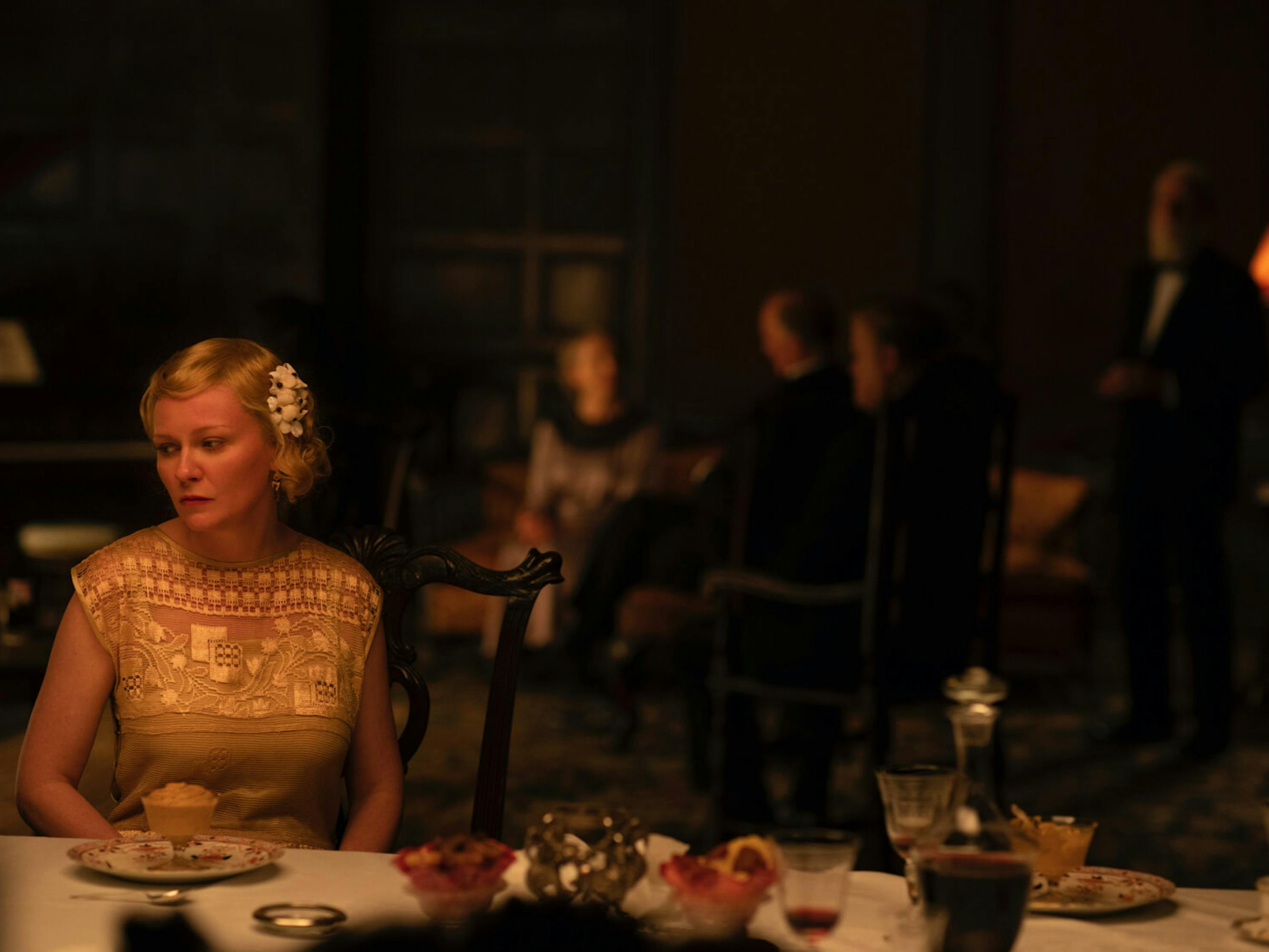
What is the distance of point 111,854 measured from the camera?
1443mm

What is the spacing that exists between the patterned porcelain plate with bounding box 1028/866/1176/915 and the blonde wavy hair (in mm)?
952

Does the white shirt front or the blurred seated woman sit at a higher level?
the white shirt front

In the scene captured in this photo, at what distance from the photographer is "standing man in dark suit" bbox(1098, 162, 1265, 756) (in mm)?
5027

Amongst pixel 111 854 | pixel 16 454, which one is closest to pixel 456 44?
pixel 16 454

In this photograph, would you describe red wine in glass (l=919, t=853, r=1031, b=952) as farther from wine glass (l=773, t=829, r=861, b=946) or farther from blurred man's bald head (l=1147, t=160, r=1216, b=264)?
blurred man's bald head (l=1147, t=160, r=1216, b=264)

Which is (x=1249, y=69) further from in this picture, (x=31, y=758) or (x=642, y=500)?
(x=31, y=758)

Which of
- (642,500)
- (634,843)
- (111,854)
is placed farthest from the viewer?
(642,500)

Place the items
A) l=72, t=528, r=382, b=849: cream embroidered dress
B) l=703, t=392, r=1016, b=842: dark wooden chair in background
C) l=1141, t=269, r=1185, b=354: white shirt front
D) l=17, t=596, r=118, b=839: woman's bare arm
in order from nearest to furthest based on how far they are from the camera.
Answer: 1. l=17, t=596, r=118, b=839: woman's bare arm
2. l=72, t=528, r=382, b=849: cream embroidered dress
3. l=703, t=392, r=1016, b=842: dark wooden chair in background
4. l=1141, t=269, r=1185, b=354: white shirt front

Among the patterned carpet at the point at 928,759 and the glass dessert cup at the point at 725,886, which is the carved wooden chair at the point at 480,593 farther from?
the patterned carpet at the point at 928,759

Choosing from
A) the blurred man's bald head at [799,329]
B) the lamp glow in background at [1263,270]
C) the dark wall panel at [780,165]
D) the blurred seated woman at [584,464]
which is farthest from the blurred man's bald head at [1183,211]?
the dark wall panel at [780,165]

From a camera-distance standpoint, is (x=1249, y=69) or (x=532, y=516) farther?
(x=1249, y=69)

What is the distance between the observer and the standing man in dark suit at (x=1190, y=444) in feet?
16.5

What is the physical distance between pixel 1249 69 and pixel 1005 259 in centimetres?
143

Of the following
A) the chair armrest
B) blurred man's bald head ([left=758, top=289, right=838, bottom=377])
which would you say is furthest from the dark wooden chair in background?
blurred man's bald head ([left=758, top=289, right=838, bottom=377])
